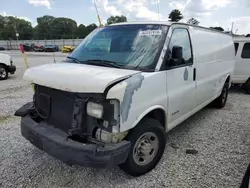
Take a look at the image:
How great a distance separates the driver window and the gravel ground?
149 centimetres

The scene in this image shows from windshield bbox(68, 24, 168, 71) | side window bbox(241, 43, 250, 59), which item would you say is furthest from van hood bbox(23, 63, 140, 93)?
side window bbox(241, 43, 250, 59)

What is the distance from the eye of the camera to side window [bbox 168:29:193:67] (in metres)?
3.20

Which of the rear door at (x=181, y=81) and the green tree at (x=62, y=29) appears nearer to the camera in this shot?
the rear door at (x=181, y=81)

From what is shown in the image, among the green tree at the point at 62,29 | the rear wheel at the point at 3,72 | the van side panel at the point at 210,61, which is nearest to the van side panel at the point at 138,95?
the van side panel at the point at 210,61

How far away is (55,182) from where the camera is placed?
2.90 metres

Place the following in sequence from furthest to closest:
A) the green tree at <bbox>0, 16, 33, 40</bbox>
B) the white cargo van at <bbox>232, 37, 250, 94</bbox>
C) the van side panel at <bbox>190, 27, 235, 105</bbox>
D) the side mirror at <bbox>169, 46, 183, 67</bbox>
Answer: the green tree at <bbox>0, 16, 33, 40</bbox> < the white cargo van at <bbox>232, 37, 250, 94</bbox> < the van side panel at <bbox>190, 27, 235, 105</bbox> < the side mirror at <bbox>169, 46, 183, 67</bbox>

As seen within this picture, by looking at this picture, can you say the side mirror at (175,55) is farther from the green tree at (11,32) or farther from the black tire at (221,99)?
the green tree at (11,32)

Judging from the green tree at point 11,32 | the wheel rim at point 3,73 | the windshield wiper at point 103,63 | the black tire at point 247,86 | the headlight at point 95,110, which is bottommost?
the black tire at point 247,86

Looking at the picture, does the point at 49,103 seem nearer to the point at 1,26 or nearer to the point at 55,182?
the point at 55,182

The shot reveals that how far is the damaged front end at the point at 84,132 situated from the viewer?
7.99 feet

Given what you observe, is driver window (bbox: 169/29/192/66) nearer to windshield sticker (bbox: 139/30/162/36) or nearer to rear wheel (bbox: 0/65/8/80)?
windshield sticker (bbox: 139/30/162/36)

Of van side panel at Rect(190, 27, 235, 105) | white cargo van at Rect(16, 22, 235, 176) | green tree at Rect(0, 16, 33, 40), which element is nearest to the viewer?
white cargo van at Rect(16, 22, 235, 176)

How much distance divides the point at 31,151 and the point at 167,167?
2.19 meters

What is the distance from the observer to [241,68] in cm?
823
